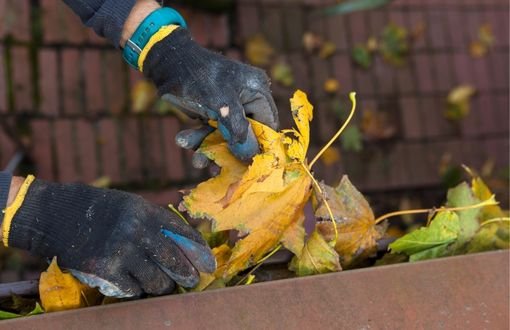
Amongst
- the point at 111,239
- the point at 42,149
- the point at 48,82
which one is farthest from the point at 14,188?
the point at 48,82

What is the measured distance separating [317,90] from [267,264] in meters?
1.34

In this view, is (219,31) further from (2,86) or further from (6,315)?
(6,315)

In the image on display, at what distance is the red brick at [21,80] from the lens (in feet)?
6.95

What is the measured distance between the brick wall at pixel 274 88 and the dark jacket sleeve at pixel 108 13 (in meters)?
0.79

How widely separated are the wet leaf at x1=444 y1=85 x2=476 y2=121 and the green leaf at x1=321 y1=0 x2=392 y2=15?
575 millimetres

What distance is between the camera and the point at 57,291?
3.43 ft

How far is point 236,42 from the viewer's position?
237 centimetres

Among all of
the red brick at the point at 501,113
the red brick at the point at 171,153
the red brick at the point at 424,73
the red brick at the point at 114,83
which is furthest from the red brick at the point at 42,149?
the red brick at the point at 501,113

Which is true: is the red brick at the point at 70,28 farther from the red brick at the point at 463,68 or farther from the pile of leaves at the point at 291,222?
the red brick at the point at 463,68

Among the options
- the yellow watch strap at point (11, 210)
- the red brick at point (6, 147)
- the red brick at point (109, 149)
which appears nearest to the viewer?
the yellow watch strap at point (11, 210)

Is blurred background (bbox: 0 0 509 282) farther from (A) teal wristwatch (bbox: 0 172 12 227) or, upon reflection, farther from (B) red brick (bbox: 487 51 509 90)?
(A) teal wristwatch (bbox: 0 172 12 227)

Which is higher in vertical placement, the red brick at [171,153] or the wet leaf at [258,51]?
the wet leaf at [258,51]

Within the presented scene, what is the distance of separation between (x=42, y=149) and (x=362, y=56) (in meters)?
1.37

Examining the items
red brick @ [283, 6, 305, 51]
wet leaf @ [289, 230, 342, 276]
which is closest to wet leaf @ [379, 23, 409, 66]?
red brick @ [283, 6, 305, 51]
